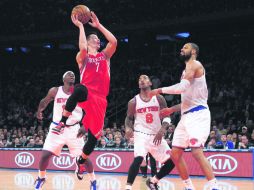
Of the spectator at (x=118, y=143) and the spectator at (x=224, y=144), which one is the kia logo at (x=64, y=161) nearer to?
the spectator at (x=118, y=143)

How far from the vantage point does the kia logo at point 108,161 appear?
43.4ft

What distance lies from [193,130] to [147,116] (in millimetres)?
1697

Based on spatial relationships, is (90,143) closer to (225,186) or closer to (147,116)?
(147,116)

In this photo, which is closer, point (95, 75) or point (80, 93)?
point (80, 93)

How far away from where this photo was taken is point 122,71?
23.1 meters

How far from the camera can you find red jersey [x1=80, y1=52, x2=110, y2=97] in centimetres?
660

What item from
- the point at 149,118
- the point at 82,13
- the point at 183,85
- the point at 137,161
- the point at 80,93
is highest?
the point at 82,13

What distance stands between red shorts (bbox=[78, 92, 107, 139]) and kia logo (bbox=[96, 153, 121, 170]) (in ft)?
21.7

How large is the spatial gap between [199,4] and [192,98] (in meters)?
12.1

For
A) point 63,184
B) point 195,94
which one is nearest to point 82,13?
point 195,94

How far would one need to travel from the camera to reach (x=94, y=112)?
261 inches

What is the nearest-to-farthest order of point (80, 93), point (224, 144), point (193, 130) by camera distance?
point (80, 93) → point (193, 130) → point (224, 144)

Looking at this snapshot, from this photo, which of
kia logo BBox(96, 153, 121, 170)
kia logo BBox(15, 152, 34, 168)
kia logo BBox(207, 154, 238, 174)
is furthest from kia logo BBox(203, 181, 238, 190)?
kia logo BBox(15, 152, 34, 168)

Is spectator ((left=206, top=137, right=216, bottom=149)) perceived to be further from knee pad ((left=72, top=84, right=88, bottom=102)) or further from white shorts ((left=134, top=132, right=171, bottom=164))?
knee pad ((left=72, top=84, right=88, bottom=102))
